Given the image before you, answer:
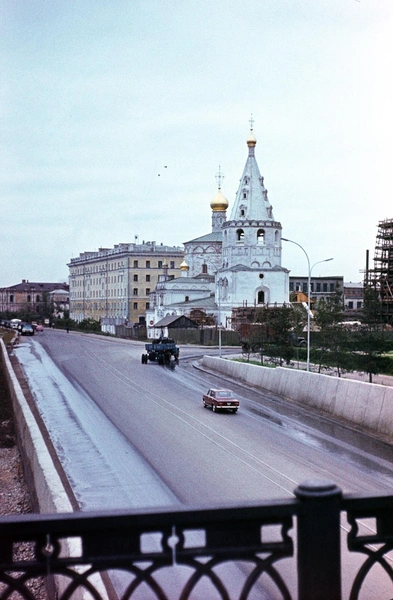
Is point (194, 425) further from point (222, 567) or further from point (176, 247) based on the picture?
point (176, 247)

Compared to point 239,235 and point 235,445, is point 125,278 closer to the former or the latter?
point 239,235

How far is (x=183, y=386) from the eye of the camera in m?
36.8

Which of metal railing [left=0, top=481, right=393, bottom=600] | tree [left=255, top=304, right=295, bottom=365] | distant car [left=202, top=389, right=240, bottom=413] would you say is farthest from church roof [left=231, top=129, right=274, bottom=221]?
metal railing [left=0, top=481, right=393, bottom=600]

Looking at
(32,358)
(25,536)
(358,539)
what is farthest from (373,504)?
(32,358)

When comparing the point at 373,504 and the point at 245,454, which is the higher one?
the point at 373,504

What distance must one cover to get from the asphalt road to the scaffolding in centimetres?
3857

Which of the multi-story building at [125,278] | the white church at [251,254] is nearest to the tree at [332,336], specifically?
the white church at [251,254]

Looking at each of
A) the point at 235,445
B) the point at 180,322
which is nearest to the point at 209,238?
the point at 180,322

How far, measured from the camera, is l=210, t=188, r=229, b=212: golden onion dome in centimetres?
11305

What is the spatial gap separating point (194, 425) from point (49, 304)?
151735 millimetres

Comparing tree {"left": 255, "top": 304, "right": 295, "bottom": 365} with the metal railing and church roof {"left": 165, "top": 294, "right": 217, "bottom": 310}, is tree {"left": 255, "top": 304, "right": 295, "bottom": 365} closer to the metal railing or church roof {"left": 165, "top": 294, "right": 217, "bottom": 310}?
church roof {"left": 165, "top": 294, "right": 217, "bottom": 310}

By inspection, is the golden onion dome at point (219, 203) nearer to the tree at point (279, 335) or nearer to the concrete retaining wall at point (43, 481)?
the tree at point (279, 335)

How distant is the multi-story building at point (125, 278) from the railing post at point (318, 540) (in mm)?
110815

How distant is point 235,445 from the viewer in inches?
809
